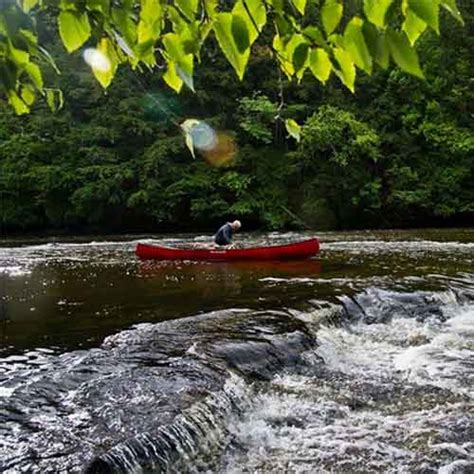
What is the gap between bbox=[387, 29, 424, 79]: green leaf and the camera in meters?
1.20

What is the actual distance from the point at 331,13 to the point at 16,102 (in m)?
0.98

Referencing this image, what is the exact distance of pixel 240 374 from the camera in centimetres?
679

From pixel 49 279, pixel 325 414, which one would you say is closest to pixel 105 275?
pixel 49 279

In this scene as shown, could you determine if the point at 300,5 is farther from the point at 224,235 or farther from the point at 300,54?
the point at 224,235

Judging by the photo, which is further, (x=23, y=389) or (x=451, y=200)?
(x=451, y=200)

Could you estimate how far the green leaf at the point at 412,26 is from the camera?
127 cm

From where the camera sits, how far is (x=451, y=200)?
29453 millimetres

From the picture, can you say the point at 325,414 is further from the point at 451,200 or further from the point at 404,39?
the point at 451,200

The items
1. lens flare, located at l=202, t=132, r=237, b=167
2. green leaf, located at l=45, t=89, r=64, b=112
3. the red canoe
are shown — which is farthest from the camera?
lens flare, located at l=202, t=132, r=237, b=167

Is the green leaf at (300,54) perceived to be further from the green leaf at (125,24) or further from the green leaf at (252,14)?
the green leaf at (125,24)

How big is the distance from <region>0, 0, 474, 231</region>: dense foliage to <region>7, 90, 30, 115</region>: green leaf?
27705 mm

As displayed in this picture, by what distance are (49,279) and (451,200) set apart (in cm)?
2172

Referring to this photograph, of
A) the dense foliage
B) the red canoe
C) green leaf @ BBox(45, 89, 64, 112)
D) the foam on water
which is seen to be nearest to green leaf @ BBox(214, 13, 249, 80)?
green leaf @ BBox(45, 89, 64, 112)

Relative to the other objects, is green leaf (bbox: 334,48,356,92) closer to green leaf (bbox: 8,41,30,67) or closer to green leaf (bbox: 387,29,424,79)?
green leaf (bbox: 387,29,424,79)
